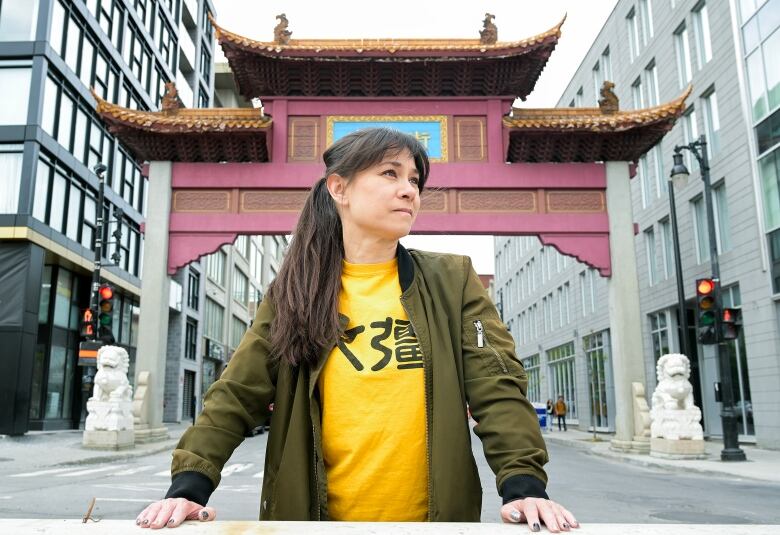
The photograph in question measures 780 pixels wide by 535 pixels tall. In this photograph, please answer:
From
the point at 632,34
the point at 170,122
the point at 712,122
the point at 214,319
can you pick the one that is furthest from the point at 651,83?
→ the point at 214,319

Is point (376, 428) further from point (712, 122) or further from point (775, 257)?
point (712, 122)

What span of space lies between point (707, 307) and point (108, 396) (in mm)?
13220

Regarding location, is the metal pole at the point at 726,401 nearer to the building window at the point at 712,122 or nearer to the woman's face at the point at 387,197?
the building window at the point at 712,122

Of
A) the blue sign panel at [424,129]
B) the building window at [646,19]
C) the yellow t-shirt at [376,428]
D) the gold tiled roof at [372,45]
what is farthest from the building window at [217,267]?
the yellow t-shirt at [376,428]

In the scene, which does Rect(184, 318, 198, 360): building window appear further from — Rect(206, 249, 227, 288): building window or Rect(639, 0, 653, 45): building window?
Rect(639, 0, 653, 45): building window

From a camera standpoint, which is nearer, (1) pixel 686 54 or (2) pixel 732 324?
(2) pixel 732 324

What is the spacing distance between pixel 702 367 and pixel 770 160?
7365mm

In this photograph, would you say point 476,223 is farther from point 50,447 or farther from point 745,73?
point 50,447

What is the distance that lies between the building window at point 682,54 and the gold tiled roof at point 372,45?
7013mm

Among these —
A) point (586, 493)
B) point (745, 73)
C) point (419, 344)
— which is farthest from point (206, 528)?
point (745, 73)

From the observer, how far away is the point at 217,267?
43.4 meters

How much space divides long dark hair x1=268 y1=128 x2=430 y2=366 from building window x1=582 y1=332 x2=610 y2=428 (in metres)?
27.3

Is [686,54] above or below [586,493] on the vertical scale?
above

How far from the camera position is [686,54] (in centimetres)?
2234
